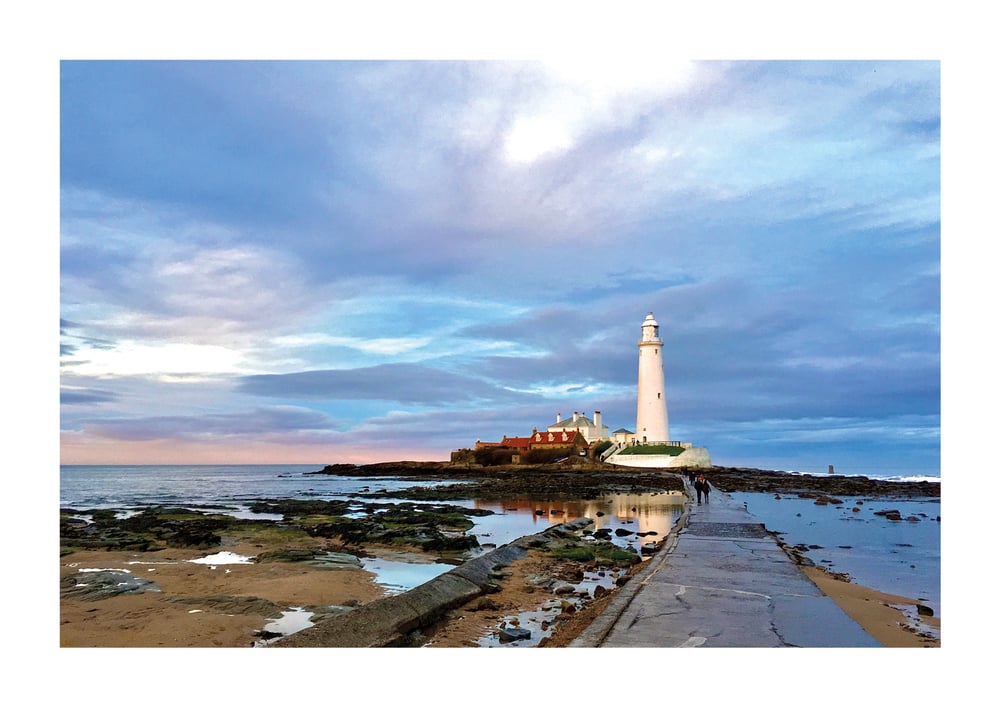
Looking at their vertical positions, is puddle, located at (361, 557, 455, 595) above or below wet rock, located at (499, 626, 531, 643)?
below

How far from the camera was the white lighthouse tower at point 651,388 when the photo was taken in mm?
57656

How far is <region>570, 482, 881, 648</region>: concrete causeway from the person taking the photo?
18.8 feet

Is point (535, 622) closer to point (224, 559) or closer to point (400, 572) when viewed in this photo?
point (400, 572)

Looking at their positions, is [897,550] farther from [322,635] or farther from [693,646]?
[322,635]

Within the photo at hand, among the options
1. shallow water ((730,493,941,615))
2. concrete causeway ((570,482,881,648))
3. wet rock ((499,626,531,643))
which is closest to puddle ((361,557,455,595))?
wet rock ((499,626,531,643))

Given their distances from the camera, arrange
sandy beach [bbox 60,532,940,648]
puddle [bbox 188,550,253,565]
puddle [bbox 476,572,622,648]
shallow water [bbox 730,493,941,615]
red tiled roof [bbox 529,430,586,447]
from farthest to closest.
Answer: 1. red tiled roof [bbox 529,430,586,447]
2. puddle [bbox 188,550,253,565]
3. shallow water [bbox 730,493,941,615]
4. sandy beach [bbox 60,532,940,648]
5. puddle [bbox 476,572,622,648]

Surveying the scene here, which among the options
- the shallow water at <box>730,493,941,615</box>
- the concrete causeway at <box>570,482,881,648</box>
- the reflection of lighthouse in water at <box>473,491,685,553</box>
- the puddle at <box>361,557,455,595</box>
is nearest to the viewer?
the concrete causeway at <box>570,482,881,648</box>

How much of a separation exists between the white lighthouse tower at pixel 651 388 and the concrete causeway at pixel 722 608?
47444 millimetres

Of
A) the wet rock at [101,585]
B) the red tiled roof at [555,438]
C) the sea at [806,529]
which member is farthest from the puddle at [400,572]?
the red tiled roof at [555,438]

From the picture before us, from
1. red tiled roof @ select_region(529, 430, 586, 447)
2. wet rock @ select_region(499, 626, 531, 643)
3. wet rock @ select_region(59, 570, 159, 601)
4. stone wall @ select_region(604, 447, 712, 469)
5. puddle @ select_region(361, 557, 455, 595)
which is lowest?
stone wall @ select_region(604, 447, 712, 469)

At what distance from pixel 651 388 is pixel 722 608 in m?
52.1

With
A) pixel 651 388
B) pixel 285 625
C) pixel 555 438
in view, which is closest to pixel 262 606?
pixel 285 625

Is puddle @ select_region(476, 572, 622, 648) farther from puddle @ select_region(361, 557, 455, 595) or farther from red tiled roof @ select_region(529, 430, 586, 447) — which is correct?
red tiled roof @ select_region(529, 430, 586, 447)

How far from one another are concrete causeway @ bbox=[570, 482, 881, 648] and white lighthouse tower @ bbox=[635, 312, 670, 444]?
4744 centimetres
